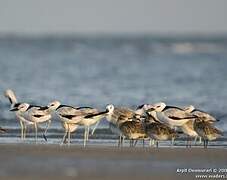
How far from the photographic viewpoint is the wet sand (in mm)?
16672

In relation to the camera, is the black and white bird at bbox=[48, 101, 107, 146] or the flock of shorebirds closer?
the flock of shorebirds

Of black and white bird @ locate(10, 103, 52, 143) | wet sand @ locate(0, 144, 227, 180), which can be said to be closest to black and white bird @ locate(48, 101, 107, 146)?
black and white bird @ locate(10, 103, 52, 143)

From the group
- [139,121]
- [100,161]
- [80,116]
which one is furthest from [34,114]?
[100,161]

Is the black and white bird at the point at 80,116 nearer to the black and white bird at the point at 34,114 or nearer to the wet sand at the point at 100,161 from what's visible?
the black and white bird at the point at 34,114

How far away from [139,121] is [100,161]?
8.78 ft

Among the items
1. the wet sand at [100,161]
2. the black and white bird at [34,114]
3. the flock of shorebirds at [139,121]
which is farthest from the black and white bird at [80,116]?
the wet sand at [100,161]

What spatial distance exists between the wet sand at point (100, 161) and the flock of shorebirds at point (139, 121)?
25.4 inches

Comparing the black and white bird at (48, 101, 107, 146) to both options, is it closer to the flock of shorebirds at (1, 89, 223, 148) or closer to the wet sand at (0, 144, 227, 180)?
the flock of shorebirds at (1, 89, 223, 148)

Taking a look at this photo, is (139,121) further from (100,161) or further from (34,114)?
(100,161)

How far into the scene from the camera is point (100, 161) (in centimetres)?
1798

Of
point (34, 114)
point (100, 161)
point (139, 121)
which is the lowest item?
point (100, 161)

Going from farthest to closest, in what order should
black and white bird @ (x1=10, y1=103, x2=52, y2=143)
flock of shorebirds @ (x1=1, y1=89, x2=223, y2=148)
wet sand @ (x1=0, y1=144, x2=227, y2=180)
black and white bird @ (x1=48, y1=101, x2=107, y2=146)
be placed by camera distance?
black and white bird @ (x1=10, y1=103, x2=52, y2=143) < black and white bird @ (x1=48, y1=101, x2=107, y2=146) < flock of shorebirds @ (x1=1, y1=89, x2=223, y2=148) < wet sand @ (x1=0, y1=144, x2=227, y2=180)

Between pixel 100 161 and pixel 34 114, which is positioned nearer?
pixel 100 161

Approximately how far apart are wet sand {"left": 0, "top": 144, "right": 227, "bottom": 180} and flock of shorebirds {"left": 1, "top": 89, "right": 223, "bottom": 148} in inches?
25.4
